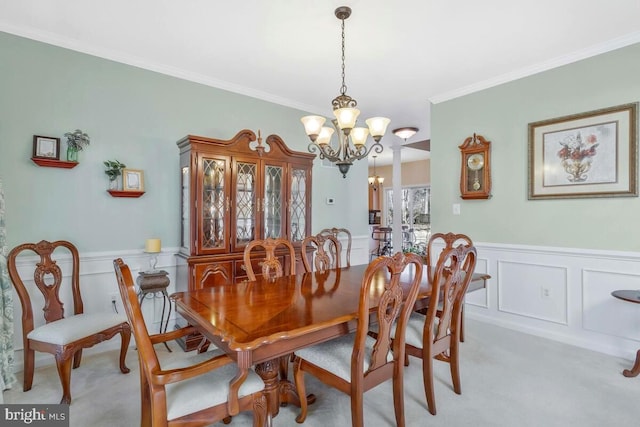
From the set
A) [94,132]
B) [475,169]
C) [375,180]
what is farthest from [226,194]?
[375,180]

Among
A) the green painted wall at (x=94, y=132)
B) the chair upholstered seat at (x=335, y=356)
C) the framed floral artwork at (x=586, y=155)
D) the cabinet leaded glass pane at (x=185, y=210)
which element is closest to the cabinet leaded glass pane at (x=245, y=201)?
the cabinet leaded glass pane at (x=185, y=210)

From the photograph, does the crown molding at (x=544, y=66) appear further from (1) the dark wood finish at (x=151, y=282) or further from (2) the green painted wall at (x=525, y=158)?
(1) the dark wood finish at (x=151, y=282)

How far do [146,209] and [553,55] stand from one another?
394cm

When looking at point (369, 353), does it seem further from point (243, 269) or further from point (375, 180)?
point (375, 180)

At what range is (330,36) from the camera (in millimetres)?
2604

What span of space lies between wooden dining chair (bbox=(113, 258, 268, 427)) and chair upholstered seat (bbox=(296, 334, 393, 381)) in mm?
333

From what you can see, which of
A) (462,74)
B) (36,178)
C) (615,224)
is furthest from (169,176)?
(615,224)

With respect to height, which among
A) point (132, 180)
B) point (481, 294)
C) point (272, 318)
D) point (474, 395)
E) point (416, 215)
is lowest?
point (474, 395)

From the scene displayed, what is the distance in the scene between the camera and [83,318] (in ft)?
7.52

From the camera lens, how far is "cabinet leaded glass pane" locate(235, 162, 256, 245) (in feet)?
10.3

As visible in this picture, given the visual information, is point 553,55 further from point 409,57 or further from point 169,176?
point 169,176

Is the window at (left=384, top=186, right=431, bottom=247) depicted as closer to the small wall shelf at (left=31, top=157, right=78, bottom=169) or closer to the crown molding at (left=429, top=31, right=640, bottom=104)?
the crown molding at (left=429, top=31, right=640, bottom=104)

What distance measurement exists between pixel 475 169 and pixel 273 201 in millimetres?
2225

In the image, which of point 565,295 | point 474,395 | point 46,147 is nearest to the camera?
point 474,395
